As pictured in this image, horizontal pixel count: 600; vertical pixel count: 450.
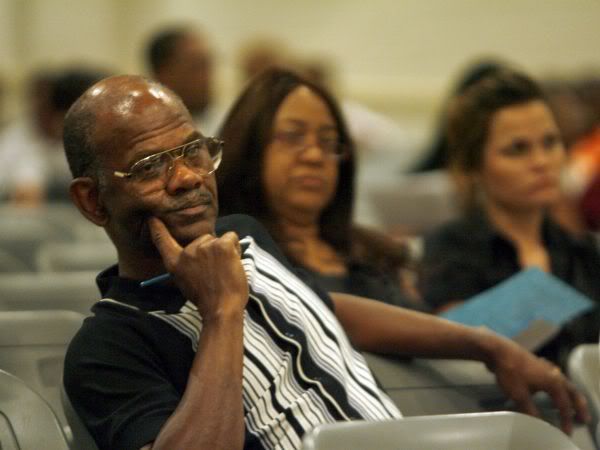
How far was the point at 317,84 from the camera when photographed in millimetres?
2490

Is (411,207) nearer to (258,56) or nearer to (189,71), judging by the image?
(189,71)

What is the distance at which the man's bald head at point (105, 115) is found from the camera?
166 cm

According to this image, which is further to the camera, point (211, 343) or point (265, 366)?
point (265, 366)

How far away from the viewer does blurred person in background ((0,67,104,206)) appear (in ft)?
15.5

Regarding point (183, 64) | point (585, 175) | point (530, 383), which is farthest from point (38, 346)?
point (585, 175)

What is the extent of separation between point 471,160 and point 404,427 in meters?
1.58

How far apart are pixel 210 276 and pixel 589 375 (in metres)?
0.81

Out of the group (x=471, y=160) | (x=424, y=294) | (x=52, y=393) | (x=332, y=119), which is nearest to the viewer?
(x=52, y=393)

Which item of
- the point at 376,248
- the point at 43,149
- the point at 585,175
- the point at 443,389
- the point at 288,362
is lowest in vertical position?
the point at 43,149

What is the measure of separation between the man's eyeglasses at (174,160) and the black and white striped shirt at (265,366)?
164 mm

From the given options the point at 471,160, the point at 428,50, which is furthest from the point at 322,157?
the point at 428,50

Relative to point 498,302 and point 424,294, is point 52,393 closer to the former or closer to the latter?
point 498,302

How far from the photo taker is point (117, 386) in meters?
1.57

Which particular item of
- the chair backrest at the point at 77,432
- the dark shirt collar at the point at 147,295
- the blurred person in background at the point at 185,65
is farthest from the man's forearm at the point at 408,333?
the blurred person in background at the point at 185,65
